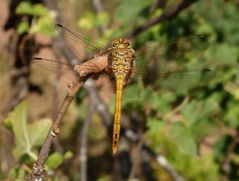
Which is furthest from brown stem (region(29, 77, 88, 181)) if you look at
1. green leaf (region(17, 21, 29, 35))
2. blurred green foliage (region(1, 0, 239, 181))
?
green leaf (region(17, 21, 29, 35))

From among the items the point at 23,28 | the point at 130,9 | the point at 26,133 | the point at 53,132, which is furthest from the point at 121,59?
the point at 23,28

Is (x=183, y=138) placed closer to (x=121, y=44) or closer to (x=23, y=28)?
(x=121, y=44)

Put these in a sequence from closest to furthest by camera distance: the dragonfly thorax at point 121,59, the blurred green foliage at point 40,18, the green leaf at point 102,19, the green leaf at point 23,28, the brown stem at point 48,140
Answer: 1. the brown stem at point 48,140
2. the dragonfly thorax at point 121,59
3. the blurred green foliage at point 40,18
4. the green leaf at point 23,28
5. the green leaf at point 102,19

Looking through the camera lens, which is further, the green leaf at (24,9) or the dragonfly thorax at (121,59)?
the green leaf at (24,9)

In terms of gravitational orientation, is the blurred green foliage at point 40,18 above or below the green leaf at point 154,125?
above

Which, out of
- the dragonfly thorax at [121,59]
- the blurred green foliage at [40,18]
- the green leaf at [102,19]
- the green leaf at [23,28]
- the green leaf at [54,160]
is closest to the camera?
the dragonfly thorax at [121,59]

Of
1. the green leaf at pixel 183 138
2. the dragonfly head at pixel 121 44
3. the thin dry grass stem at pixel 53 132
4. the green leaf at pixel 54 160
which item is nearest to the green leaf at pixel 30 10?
the green leaf at pixel 183 138

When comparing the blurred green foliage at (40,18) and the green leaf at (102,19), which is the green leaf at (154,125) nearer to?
the blurred green foliage at (40,18)

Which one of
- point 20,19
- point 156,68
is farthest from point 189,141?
point 20,19

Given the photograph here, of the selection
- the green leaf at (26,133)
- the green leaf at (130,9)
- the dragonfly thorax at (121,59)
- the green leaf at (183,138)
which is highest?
the green leaf at (130,9)

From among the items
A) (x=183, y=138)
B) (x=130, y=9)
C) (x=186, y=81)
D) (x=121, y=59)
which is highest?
(x=130, y=9)
